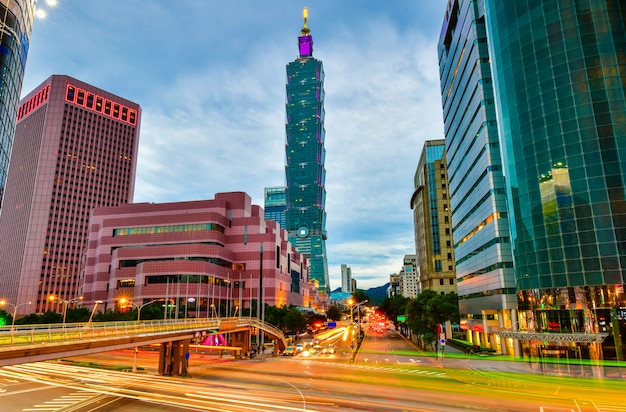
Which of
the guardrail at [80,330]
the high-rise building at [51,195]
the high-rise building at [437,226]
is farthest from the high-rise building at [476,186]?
the high-rise building at [51,195]

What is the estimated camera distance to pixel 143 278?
111 meters

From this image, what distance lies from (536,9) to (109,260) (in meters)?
124

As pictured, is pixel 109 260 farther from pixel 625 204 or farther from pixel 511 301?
pixel 625 204

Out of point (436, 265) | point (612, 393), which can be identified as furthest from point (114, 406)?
point (436, 265)

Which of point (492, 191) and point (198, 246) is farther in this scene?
point (198, 246)

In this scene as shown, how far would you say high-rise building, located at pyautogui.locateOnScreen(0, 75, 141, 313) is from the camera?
7121 inches

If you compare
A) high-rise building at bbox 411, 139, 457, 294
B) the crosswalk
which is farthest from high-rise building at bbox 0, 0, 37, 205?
high-rise building at bbox 411, 139, 457, 294

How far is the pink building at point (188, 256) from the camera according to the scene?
361 ft

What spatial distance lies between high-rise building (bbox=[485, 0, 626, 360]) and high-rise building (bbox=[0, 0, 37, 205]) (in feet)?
220

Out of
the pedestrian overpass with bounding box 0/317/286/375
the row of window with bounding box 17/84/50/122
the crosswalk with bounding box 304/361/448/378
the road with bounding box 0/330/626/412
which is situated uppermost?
the row of window with bounding box 17/84/50/122

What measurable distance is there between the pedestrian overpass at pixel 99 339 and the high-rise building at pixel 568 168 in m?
45.0

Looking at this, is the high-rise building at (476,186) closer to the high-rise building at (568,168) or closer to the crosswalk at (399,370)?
the high-rise building at (568,168)

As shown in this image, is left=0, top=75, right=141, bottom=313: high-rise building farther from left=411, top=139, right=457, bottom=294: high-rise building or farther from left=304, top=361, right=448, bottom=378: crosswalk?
left=304, top=361, right=448, bottom=378: crosswalk

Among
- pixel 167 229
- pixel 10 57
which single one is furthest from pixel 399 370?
pixel 167 229
